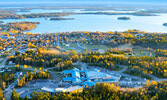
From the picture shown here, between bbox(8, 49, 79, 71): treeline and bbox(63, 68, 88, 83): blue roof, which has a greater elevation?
bbox(8, 49, 79, 71): treeline

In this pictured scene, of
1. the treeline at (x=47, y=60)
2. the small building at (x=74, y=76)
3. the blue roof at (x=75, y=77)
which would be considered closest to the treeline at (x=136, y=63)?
the treeline at (x=47, y=60)

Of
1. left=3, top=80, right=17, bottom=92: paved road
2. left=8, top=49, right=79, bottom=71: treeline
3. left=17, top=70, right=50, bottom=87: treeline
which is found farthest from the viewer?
left=8, top=49, right=79, bottom=71: treeline

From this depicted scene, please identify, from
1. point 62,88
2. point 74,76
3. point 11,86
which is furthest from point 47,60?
point 62,88

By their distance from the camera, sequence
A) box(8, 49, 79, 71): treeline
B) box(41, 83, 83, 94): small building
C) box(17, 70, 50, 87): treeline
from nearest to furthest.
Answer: box(41, 83, 83, 94): small building, box(17, 70, 50, 87): treeline, box(8, 49, 79, 71): treeline

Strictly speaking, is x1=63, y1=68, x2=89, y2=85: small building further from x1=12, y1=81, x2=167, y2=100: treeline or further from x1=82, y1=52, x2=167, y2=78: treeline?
x1=82, y1=52, x2=167, y2=78: treeline

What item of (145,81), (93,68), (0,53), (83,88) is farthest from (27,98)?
(0,53)

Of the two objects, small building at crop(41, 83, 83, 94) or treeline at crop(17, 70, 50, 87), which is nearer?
small building at crop(41, 83, 83, 94)

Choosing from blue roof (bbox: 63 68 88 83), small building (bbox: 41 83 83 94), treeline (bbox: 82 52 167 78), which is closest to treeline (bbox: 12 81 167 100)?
small building (bbox: 41 83 83 94)

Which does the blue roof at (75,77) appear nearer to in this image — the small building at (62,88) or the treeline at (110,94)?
the small building at (62,88)
